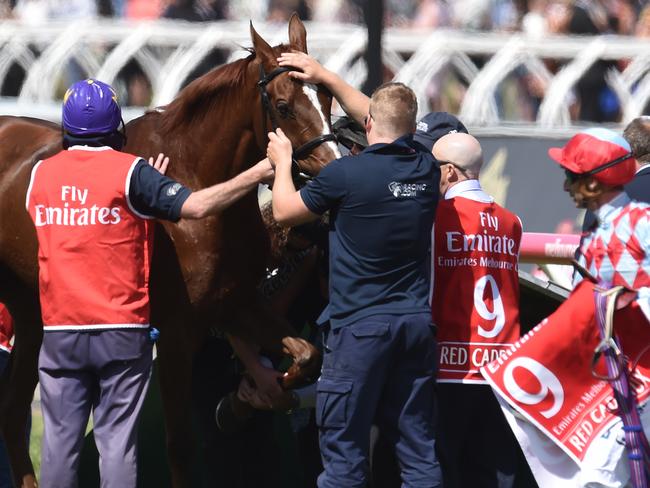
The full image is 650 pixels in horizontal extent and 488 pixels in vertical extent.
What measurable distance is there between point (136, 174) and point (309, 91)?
957mm

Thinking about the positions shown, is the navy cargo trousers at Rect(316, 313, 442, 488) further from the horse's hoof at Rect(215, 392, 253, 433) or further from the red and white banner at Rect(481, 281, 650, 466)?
the horse's hoof at Rect(215, 392, 253, 433)

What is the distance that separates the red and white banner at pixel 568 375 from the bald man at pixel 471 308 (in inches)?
21.8

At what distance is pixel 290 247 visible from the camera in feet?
20.0

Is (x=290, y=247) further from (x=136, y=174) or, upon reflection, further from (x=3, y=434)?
(x=3, y=434)

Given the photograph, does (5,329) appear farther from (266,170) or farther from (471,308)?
(471,308)

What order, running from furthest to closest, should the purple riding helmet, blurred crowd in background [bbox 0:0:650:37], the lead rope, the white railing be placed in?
blurred crowd in background [bbox 0:0:650:37] → the white railing → the purple riding helmet → the lead rope

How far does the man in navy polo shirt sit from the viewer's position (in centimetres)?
493

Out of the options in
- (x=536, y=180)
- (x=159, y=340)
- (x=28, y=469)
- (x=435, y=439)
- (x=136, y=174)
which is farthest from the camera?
(x=536, y=180)

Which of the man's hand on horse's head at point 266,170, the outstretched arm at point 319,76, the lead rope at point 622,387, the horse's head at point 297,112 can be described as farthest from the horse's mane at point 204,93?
the lead rope at point 622,387

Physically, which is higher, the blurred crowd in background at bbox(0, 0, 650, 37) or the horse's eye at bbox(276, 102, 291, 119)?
the blurred crowd in background at bbox(0, 0, 650, 37)

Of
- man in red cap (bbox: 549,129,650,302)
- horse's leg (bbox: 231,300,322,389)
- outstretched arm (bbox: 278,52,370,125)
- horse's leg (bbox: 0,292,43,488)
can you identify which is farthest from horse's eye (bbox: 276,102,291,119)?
horse's leg (bbox: 0,292,43,488)

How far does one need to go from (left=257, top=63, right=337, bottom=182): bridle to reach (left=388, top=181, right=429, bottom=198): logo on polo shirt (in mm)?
562

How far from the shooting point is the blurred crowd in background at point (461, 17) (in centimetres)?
1120

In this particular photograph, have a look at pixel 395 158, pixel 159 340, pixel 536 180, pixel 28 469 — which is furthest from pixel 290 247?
pixel 536 180
